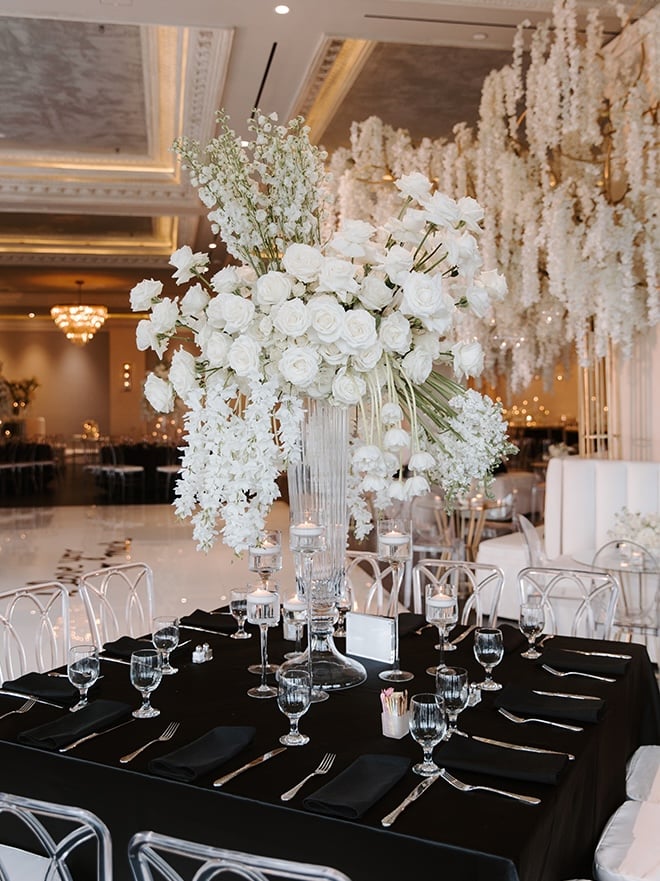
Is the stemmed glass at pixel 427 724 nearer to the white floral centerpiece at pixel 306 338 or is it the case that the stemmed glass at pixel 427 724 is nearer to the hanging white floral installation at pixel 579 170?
the white floral centerpiece at pixel 306 338

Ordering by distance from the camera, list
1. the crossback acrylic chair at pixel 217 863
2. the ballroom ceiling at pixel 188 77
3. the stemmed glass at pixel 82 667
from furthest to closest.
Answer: the ballroom ceiling at pixel 188 77
the stemmed glass at pixel 82 667
the crossback acrylic chair at pixel 217 863

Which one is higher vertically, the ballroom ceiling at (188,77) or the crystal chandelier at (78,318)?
the ballroom ceiling at (188,77)

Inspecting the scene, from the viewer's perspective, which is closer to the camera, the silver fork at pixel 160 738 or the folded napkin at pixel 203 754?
the folded napkin at pixel 203 754

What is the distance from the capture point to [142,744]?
2098mm

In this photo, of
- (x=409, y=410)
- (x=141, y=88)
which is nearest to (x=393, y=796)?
(x=409, y=410)

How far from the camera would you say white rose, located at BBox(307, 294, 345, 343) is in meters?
2.18

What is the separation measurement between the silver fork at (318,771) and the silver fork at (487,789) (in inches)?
9.7

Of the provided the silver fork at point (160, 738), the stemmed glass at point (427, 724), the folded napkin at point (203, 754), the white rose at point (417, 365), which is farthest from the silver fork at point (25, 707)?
the white rose at point (417, 365)

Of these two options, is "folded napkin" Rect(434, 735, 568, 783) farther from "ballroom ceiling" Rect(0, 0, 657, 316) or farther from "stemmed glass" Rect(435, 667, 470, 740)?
"ballroom ceiling" Rect(0, 0, 657, 316)

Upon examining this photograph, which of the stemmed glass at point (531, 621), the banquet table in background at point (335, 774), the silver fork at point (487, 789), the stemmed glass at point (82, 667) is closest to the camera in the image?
the banquet table in background at point (335, 774)

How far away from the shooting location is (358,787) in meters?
1.81

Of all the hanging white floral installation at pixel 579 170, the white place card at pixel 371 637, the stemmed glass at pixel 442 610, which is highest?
the hanging white floral installation at pixel 579 170

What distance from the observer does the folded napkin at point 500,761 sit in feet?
6.20

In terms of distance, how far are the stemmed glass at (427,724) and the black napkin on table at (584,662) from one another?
91 cm
